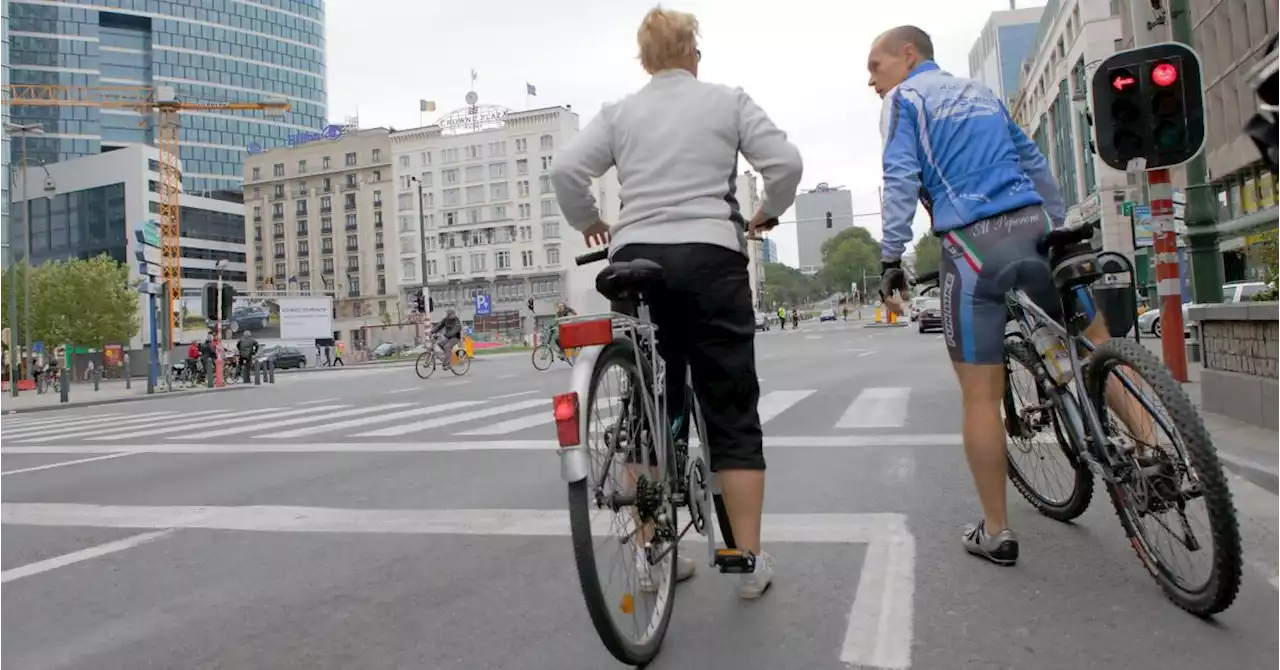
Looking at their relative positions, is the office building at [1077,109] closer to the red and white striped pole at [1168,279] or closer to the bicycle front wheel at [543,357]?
the bicycle front wheel at [543,357]

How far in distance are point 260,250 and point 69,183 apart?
2029cm

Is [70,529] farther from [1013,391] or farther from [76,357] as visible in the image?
[76,357]

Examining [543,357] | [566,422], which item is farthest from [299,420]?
[543,357]

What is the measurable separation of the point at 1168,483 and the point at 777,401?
283 inches

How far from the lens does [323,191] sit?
327ft

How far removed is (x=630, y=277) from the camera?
2498mm

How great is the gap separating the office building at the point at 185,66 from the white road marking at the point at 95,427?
101189mm

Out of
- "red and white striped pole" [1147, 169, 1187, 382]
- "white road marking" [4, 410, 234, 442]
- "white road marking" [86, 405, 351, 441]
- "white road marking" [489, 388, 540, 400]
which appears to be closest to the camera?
"red and white striped pole" [1147, 169, 1187, 382]

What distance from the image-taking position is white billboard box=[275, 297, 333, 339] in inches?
2163

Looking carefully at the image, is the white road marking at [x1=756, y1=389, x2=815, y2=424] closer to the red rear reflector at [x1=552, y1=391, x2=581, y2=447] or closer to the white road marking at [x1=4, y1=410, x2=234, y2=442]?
the red rear reflector at [x1=552, y1=391, x2=581, y2=447]

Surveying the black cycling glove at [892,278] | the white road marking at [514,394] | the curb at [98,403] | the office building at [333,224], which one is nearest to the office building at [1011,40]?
the office building at [333,224]

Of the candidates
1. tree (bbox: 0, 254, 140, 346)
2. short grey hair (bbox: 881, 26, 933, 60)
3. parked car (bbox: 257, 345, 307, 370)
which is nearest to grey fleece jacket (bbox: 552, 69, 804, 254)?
short grey hair (bbox: 881, 26, 933, 60)

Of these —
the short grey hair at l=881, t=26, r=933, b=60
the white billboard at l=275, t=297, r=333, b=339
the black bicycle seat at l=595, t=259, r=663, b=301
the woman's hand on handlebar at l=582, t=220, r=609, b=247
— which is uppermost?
the white billboard at l=275, t=297, r=333, b=339

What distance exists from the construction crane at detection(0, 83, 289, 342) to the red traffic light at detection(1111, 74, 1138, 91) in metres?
54.3
